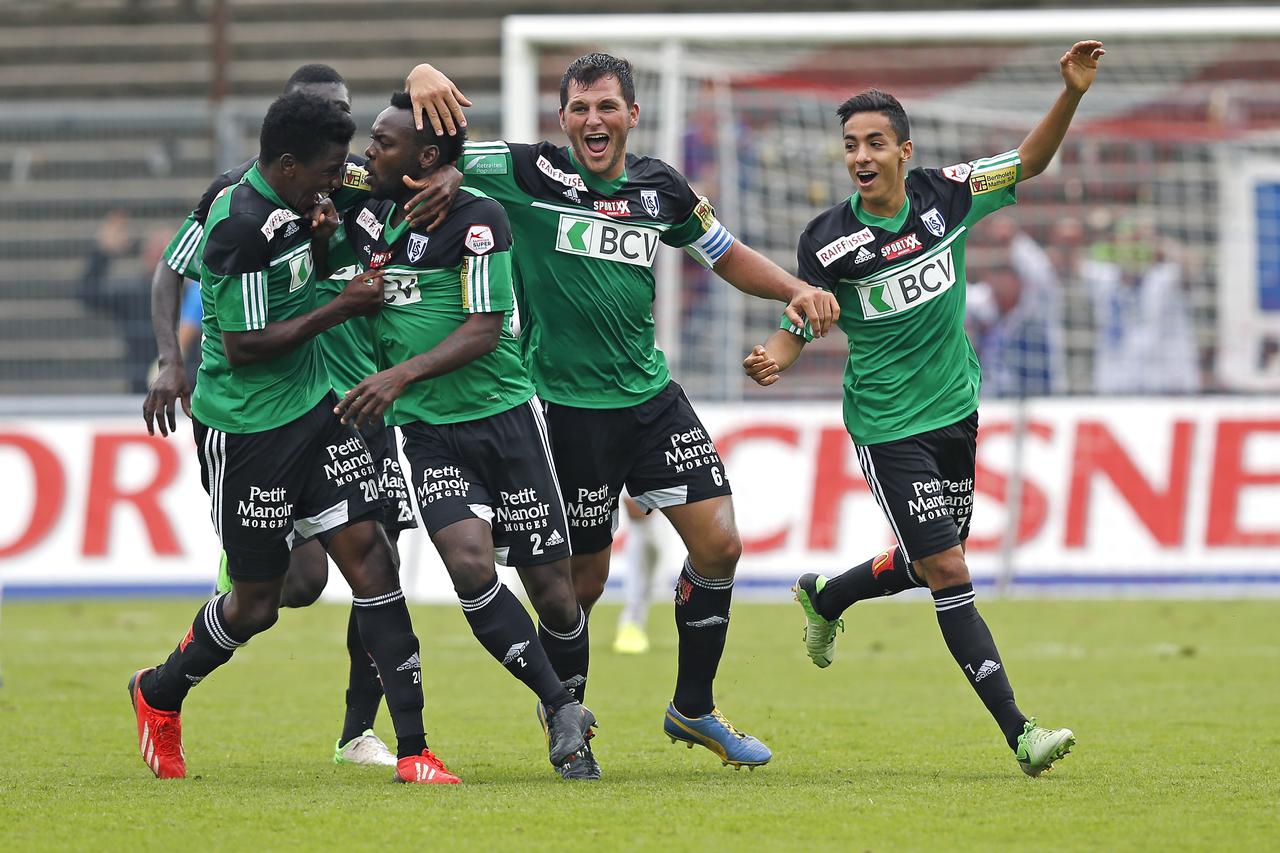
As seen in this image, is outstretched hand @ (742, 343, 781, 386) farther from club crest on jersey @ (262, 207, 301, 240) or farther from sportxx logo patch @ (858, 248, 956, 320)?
club crest on jersey @ (262, 207, 301, 240)

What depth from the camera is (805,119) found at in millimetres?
15719

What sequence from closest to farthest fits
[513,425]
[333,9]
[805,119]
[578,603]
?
Result: [513,425]
[578,603]
[805,119]
[333,9]

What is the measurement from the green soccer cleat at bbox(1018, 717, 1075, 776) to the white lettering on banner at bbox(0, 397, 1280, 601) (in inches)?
299

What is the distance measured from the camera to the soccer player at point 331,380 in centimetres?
673

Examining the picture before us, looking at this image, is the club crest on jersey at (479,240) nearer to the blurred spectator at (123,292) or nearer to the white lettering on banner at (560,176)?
the white lettering on banner at (560,176)

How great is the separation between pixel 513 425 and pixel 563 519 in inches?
15.0

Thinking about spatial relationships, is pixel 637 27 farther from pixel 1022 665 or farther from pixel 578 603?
pixel 578 603

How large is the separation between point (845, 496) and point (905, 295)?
23.1 ft

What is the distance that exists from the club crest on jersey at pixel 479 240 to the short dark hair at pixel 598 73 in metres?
0.74

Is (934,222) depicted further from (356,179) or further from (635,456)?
(356,179)

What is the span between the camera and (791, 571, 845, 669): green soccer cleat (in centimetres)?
786

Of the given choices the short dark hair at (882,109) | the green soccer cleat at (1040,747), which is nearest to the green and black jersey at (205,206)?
the short dark hair at (882,109)

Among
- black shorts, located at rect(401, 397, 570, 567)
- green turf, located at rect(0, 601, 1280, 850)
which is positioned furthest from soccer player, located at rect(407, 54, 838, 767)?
green turf, located at rect(0, 601, 1280, 850)

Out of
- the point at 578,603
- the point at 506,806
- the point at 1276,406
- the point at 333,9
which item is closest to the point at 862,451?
the point at 578,603
